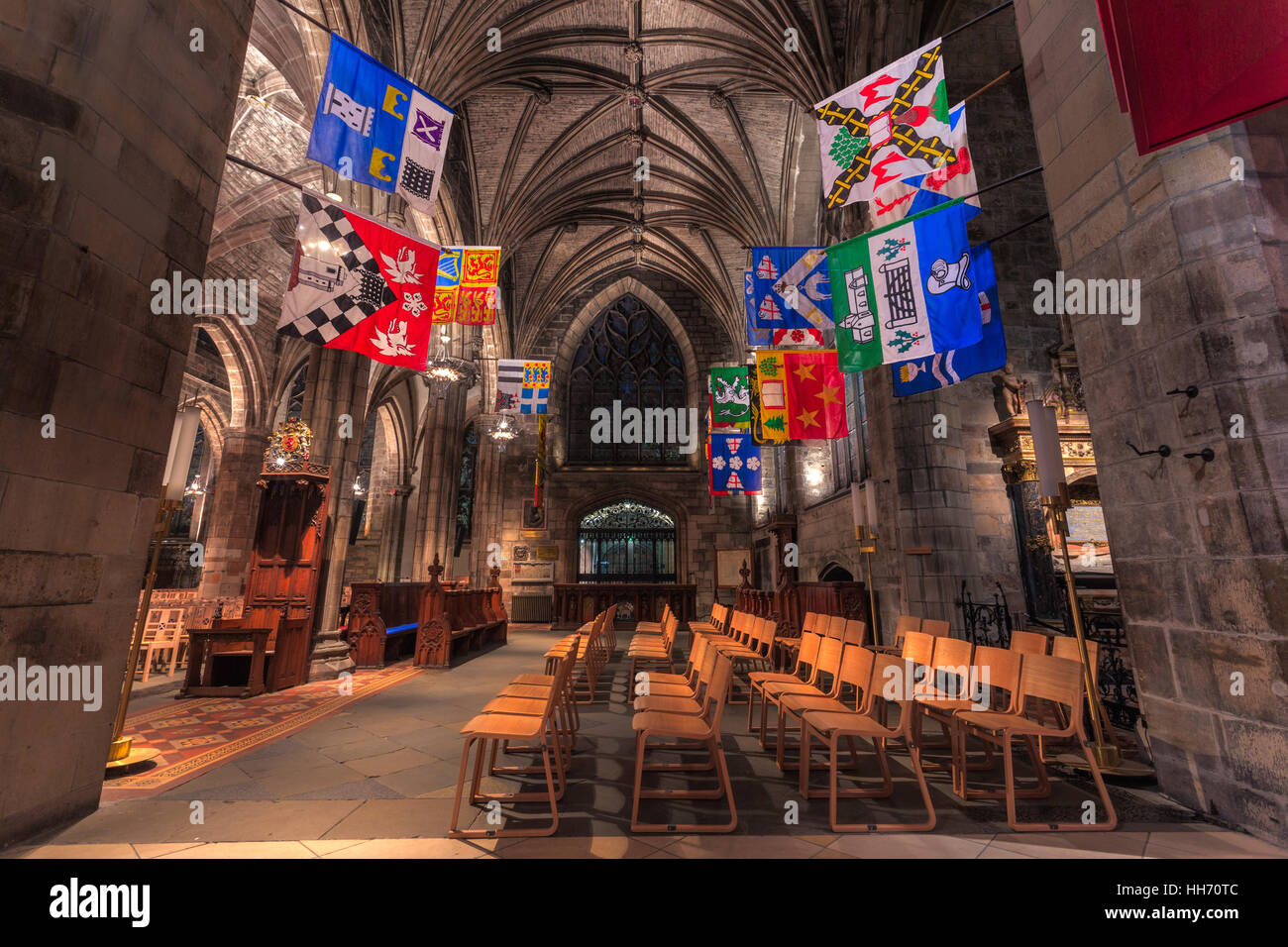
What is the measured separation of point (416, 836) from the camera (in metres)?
2.22

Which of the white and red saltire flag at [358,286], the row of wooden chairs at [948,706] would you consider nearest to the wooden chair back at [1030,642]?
the row of wooden chairs at [948,706]

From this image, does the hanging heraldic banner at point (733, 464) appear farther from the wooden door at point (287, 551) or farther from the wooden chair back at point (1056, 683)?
the wooden chair back at point (1056, 683)

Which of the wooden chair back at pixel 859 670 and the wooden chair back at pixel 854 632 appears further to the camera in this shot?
the wooden chair back at pixel 854 632

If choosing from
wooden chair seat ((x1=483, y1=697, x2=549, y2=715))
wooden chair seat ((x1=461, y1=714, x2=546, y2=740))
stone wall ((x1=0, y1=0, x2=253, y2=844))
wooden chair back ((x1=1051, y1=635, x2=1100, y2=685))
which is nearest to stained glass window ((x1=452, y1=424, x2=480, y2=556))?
stone wall ((x1=0, y1=0, x2=253, y2=844))

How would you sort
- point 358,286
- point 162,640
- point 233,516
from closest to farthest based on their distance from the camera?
point 358,286 → point 162,640 → point 233,516

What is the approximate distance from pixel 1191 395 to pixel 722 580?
14.8 meters

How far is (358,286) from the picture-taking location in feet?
15.8

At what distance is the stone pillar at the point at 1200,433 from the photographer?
7.38 ft

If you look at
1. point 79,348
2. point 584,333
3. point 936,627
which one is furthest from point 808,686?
point 584,333

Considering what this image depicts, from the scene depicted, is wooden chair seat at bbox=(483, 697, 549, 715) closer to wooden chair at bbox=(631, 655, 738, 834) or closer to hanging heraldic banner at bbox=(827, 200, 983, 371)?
wooden chair at bbox=(631, 655, 738, 834)

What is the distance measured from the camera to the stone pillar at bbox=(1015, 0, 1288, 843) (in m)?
2.25

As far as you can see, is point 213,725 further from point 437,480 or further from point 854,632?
point 437,480

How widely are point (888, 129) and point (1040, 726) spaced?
16.7ft

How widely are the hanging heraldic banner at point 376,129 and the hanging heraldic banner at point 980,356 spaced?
5595 millimetres
